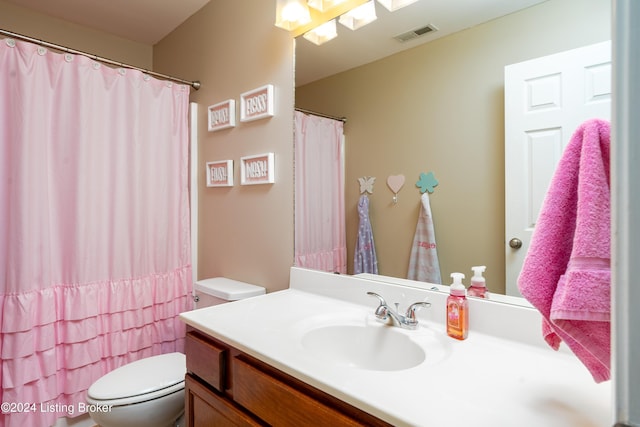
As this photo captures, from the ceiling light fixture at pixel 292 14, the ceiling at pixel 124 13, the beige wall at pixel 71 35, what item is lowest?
the ceiling light fixture at pixel 292 14

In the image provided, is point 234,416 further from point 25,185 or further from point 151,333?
point 25,185

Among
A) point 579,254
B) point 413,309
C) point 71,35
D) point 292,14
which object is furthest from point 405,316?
point 71,35

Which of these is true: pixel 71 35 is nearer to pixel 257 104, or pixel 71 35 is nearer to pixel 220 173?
pixel 220 173

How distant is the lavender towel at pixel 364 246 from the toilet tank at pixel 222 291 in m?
0.55

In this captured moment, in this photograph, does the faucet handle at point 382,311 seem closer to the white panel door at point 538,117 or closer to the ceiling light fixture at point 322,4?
the white panel door at point 538,117

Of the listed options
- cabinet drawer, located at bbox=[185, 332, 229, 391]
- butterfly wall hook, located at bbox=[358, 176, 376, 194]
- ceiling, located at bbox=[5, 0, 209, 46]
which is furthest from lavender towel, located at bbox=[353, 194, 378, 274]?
ceiling, located at bbox=[5, 0, 209, 46]

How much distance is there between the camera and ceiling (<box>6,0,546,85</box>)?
1.10 metres

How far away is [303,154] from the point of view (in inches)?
62.2

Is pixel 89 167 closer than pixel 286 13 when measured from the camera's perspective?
No

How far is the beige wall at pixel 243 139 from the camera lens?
1.61 meters

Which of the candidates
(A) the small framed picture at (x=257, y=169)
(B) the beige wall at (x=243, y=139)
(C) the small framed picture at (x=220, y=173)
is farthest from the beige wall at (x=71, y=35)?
(A) the small framed picture at (x=257, y=169)

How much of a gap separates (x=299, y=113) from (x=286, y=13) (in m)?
0.41

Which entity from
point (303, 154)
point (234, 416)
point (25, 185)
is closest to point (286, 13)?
point (303, 154)

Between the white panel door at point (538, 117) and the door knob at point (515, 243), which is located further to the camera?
the door knob at point (515, 243)
